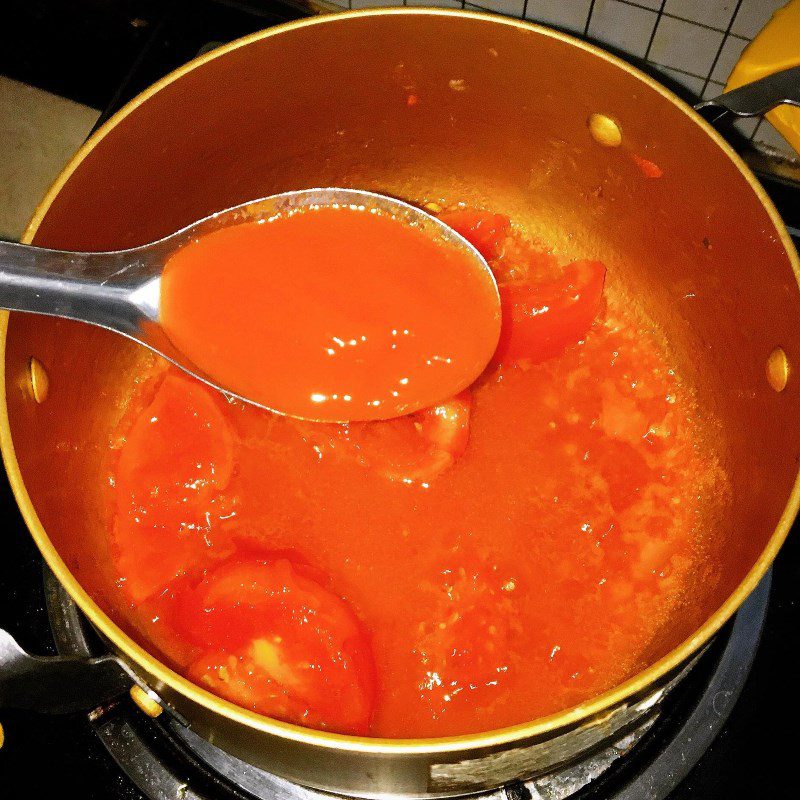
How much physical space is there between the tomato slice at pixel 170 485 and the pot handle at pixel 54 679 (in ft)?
0.52

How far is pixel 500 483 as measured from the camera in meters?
1.07

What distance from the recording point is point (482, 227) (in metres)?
1.21

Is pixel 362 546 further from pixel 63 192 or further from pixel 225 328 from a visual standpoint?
pixel 63 192

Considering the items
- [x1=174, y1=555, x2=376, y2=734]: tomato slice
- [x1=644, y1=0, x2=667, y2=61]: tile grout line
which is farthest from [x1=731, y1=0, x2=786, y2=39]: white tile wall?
[x1=174, y1=555, x2=376, y2=734]: tomato slice

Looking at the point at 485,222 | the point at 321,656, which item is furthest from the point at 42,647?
the point at 485,222

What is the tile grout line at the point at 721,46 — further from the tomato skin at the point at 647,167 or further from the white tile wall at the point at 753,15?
the tomato skin at the point at 647,167

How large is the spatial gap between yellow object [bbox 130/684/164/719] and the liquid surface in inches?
13.2

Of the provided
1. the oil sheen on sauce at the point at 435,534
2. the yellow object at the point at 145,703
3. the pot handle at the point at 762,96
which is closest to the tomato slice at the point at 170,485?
the oil sheen on sauce at the point at 435,534

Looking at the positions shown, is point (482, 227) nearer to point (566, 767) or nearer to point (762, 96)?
point (762, 96)

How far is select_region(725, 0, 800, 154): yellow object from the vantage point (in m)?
0.98

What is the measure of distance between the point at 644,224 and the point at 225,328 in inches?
22.5

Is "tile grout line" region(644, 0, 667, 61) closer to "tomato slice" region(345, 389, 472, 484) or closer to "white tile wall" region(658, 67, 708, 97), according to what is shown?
"white tile wall" region(658, 67, 708, 97)

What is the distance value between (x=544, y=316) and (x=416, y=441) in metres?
0.23

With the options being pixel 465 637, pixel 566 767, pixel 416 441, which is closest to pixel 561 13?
pixel 416 441
